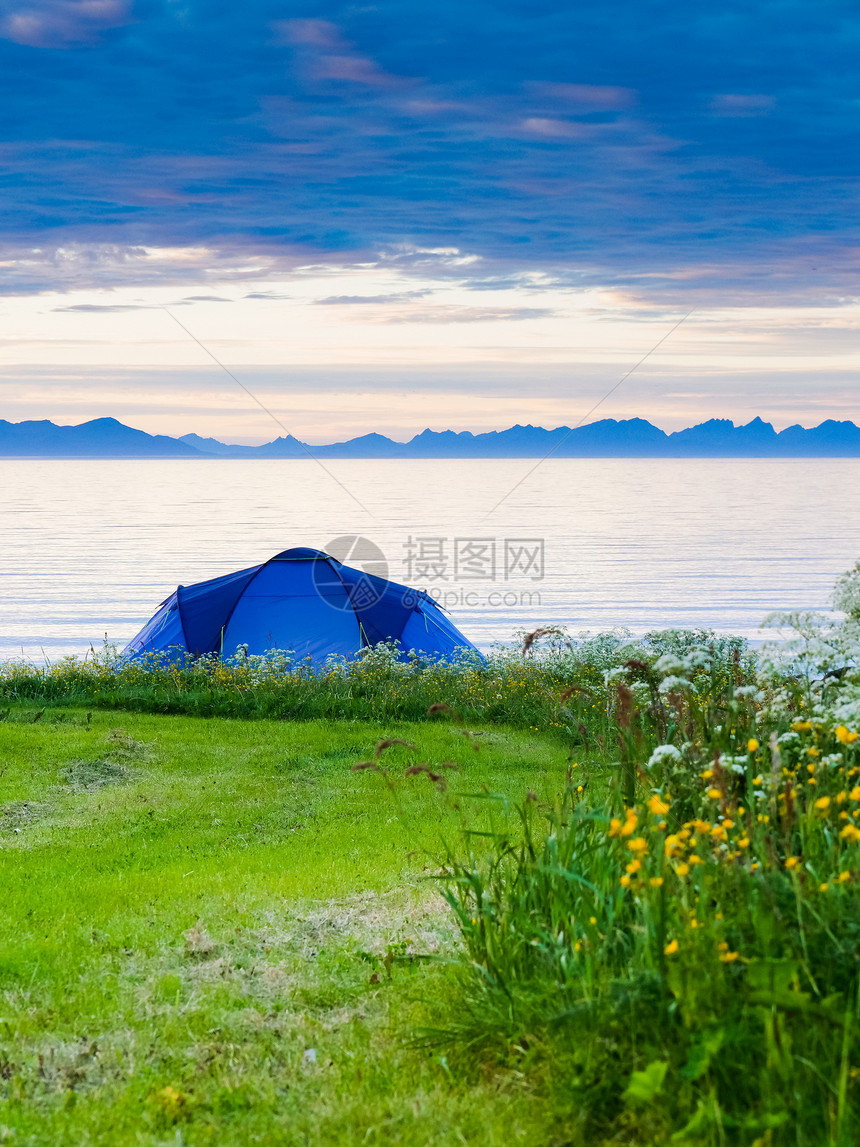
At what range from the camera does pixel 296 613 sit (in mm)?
16219

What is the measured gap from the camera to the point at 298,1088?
13.0ft

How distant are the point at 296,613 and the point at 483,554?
37567 millimetres

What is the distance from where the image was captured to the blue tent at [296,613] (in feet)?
52.6

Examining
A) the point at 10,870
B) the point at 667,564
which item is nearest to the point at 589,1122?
the point at 10,870

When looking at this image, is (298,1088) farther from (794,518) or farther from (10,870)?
(794,518)

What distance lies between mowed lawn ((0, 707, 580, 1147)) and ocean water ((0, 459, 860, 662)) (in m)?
12.1

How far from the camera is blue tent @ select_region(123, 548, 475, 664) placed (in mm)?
16047

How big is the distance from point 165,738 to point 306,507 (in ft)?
267
